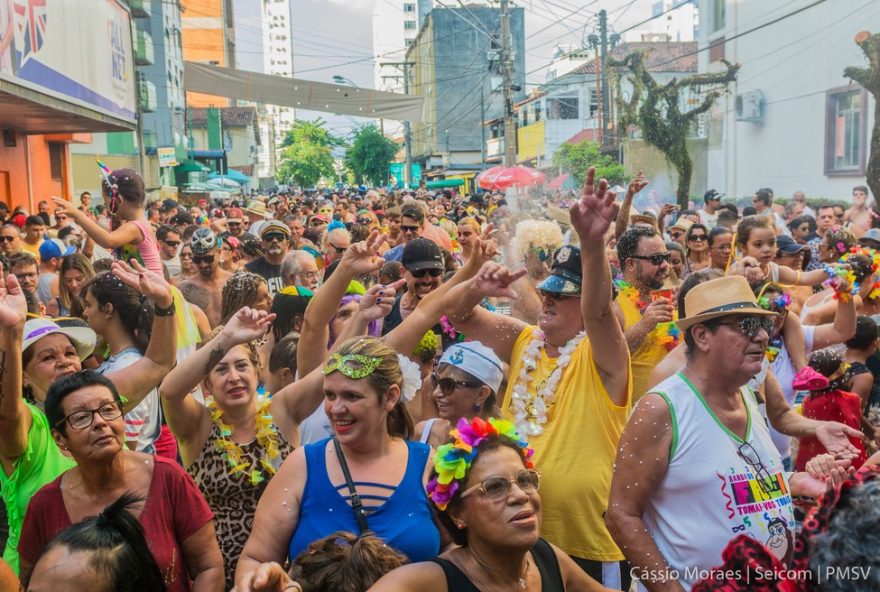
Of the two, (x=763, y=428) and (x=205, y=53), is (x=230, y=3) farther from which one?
(x=763, y=428)

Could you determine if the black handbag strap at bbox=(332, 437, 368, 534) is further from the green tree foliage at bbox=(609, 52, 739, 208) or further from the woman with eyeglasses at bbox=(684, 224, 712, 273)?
the green tree foliage at bbox=(609, 52, 739, 208)

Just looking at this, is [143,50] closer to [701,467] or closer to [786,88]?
[786,88]

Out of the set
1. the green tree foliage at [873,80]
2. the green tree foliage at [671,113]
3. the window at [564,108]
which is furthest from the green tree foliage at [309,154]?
the green tree foliage at [873,80]

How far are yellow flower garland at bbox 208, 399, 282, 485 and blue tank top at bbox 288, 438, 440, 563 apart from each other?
0.57m

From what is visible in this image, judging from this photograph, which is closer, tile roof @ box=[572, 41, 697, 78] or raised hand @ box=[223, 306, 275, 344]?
raised hand @ box=[223, 306, 275, 344]

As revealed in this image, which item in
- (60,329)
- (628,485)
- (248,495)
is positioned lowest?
(248,495)

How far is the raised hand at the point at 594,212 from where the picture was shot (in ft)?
10.8

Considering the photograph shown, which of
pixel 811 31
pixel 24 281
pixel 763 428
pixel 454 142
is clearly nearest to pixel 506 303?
pixel 24 281

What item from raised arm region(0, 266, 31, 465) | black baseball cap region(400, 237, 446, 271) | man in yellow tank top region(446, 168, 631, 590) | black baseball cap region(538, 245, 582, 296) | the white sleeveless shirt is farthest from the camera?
black baseball cap region(400, 237, 446, 271)

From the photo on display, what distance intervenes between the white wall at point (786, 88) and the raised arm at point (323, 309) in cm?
2001

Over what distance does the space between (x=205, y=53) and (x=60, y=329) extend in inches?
3132

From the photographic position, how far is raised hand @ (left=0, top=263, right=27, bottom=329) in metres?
3.46

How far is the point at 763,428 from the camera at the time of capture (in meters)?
3.26

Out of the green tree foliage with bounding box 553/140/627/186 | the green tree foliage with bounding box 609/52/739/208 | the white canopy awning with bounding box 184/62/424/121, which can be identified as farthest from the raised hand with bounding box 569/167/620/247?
the green tree foliage with bounding box 553/140/627/186
